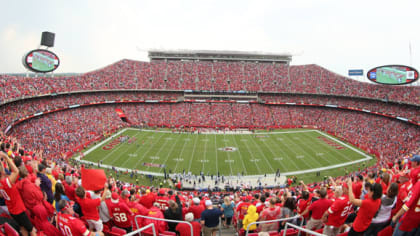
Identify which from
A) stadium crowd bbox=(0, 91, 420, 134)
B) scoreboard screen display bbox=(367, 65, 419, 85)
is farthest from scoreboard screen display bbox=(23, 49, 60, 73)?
scoreboard screen display bbox=(367, 65, 419, 85)

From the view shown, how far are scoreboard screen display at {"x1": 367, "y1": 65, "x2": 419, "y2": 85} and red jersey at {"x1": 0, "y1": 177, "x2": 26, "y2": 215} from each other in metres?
55.9

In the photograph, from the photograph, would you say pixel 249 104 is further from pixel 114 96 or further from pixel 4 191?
pixel 4 191

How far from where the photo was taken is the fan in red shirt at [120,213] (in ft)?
18.9

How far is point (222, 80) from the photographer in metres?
62.8

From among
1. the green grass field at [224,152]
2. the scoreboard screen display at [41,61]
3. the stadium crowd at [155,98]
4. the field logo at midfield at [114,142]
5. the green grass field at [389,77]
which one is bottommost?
the field logo at midfield at [114,142]

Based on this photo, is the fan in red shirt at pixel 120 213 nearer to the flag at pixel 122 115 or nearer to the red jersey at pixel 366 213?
the red jersey at pixel 366 213

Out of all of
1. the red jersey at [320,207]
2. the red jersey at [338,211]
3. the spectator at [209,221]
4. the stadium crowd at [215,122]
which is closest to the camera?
the red jersey at [338,211]

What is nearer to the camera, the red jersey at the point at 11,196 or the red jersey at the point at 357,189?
the red jersey at the point at 11,196

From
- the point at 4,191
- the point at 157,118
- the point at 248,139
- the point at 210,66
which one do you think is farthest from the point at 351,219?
the point at 210,66

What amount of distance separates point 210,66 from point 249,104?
665 inches

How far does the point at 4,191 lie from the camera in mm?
4789

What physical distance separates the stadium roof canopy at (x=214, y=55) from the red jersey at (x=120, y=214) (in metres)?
72.7

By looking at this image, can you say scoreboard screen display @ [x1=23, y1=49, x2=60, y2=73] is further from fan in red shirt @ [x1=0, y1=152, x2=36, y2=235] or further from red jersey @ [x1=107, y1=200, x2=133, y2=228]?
red jersey @ [x1=107, y1=200, x2=133, y2=228]

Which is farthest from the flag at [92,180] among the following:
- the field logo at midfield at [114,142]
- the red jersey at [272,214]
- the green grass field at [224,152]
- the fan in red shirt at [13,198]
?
the field logo at midfield at [114,142]
